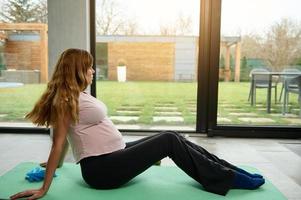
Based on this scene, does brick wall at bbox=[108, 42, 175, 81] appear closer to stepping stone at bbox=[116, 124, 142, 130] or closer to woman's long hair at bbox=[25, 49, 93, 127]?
stepping stone at bbox=[116, 124, 142, 130]

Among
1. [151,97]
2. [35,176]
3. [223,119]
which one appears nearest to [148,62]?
[151,97]

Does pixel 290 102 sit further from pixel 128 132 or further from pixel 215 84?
pixel 128 132

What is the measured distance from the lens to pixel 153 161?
2.11 metres

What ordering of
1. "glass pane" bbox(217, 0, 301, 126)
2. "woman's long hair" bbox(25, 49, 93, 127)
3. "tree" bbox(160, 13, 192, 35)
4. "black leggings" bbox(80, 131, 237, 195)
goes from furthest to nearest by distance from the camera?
"tree" bbox(160, 13, 192, 35)
"glass pane" bbox(217, 0, 301, 126)
"black leggings" bbox(80, 131, 237, 195)
"woman's long hair" bbox(25, 49, 93, 127)

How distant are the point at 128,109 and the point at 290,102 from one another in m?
2.19

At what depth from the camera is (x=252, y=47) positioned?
14.1ft

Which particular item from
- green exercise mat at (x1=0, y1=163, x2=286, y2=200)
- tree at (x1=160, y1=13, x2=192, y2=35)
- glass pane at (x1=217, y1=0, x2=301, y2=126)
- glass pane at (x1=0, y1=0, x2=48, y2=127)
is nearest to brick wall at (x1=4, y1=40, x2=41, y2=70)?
glass pane at (x1=0, y1=0, x2=48, y2=127)

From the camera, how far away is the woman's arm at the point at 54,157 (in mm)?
1930

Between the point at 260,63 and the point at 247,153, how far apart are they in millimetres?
1386

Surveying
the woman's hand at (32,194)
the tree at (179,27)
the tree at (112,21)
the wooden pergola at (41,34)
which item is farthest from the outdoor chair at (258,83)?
the woman's hand at (32,194)

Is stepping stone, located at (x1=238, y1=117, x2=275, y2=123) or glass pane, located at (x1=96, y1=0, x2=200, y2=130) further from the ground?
glass pane, located at (x1=96, y1=0, x2=200, y2=130)

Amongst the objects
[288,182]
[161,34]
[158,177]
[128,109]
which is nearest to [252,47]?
[161,34]

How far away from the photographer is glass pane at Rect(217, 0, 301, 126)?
165 inches

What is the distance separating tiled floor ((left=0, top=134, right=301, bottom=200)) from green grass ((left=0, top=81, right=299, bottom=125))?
0.39 m
